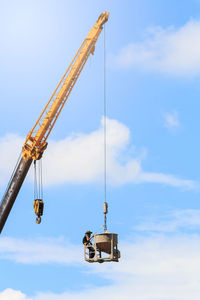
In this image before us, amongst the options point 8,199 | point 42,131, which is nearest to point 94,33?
point 42,131

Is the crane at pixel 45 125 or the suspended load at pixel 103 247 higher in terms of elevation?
the crane at pixel 45 125

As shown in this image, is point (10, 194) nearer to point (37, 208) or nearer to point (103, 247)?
point (37, 208)

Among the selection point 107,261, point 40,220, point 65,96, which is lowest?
point 107,261

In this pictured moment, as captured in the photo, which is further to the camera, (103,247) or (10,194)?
(10,194)

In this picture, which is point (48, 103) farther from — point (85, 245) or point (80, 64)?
point (85, 245)

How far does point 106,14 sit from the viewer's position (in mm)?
45938

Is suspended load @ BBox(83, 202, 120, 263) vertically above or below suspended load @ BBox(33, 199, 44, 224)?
below

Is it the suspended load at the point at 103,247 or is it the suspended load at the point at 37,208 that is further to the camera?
the suspended load at the point at 37,208

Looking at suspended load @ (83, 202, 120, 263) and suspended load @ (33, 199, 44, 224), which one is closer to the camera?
suspended load @ (83, 202, 120, 263)

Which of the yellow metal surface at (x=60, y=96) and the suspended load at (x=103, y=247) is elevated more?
the yellow metal surface at (x=60, y=96)

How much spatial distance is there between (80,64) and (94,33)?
2775mm

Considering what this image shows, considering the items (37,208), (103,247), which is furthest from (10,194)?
(103,247)

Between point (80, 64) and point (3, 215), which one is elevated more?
point (80, 64)

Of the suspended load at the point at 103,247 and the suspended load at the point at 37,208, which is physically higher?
the suspended load at the point at 37,208
